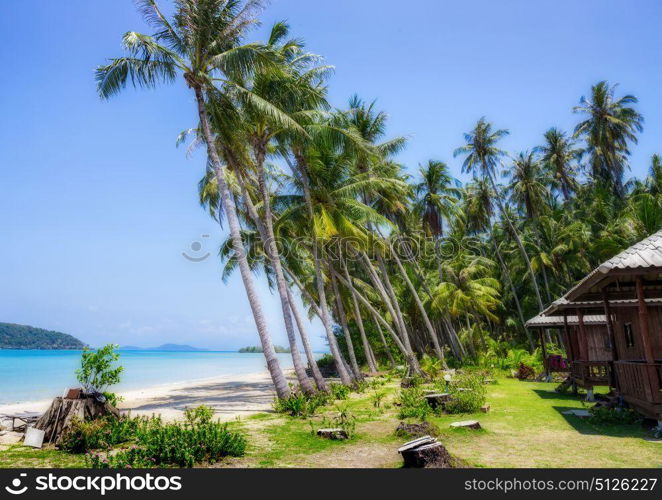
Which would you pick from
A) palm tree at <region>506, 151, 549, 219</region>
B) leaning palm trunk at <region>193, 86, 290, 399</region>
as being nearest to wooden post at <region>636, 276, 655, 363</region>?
leaning palm trunk at <region>193, 86, 290, 399</region>

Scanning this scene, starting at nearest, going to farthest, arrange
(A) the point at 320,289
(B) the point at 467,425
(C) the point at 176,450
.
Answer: (C) the point at 176,450 < (B) the point at 467,425 < (A) the point at 320,289

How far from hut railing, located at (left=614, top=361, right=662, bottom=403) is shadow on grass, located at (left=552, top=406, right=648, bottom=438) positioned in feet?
1.94

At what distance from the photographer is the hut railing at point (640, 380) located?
7480 millimetres

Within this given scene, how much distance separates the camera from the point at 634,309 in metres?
11.6

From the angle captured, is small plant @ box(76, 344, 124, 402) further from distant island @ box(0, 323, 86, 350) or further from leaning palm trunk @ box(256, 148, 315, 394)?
distant island @ box(0, 323, 86, 350)

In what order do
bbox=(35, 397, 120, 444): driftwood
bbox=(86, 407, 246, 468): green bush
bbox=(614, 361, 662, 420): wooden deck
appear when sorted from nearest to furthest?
bbox=(86, 407, 246, 468): green bush, bbox=(614, 361, 662, 420): wooden deck, bbox=(35, 397, 120, 444): driftwood

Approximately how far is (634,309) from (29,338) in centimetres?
17488

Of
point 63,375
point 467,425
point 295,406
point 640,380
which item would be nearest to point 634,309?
point 640,380

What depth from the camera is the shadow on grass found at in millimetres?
7436

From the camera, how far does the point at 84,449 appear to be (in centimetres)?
705

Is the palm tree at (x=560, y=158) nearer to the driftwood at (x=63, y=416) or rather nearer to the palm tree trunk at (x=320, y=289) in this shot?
the palm tree trunk at (x=320, y=289)

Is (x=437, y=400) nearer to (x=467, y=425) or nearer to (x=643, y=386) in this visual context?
(x=467, y=425)

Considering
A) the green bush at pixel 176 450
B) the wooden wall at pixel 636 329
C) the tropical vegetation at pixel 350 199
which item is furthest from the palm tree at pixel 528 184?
the green bush at pixel 176 450
